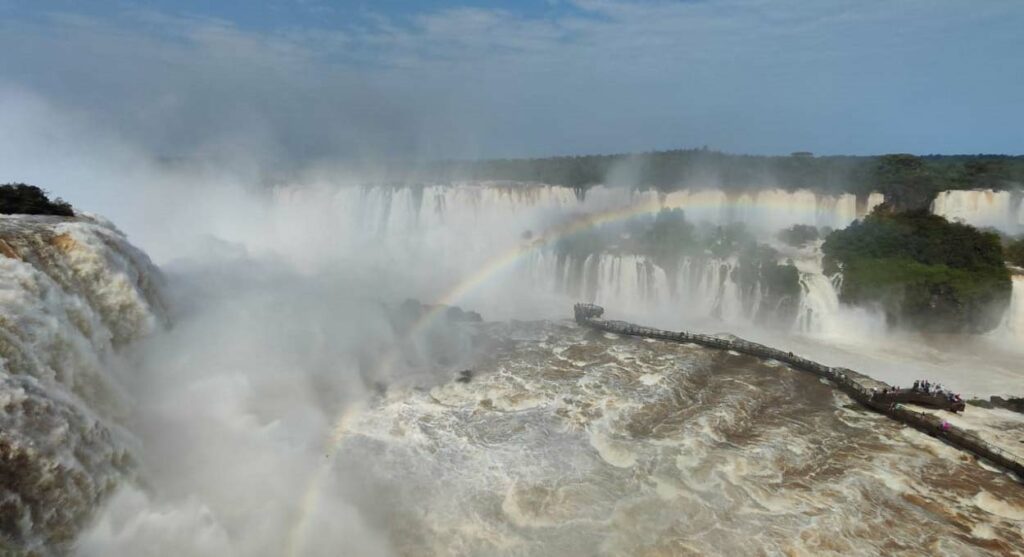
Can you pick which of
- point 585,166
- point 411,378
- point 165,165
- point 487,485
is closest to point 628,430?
point 487,485

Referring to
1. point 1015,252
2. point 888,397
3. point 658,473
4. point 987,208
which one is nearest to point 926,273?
point 1015,252

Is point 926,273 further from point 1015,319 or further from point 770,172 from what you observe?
point 770,172

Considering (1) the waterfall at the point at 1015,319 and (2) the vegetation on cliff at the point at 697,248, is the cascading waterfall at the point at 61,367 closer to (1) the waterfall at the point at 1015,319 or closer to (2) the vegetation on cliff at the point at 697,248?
(2) the vegetation on cliff at the point at 697,248

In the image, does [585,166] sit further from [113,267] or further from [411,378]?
[113,267]

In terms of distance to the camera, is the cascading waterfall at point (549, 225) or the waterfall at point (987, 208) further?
the waterfall at point (987, 208)

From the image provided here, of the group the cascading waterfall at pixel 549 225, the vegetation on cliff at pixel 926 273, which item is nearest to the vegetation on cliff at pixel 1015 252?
the vegetation on cliff at pixel 926 273
